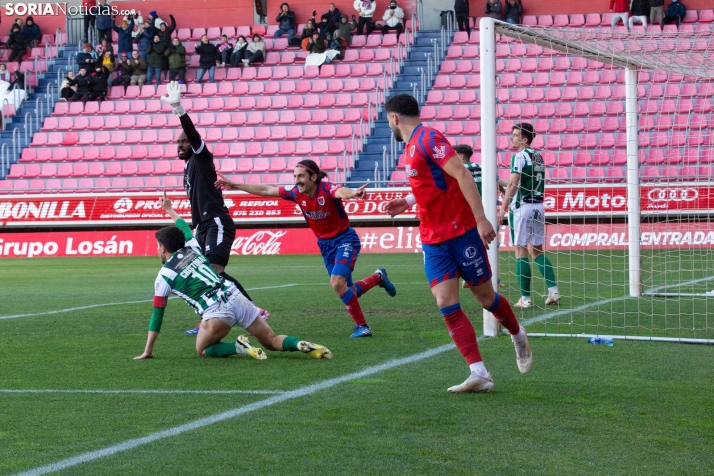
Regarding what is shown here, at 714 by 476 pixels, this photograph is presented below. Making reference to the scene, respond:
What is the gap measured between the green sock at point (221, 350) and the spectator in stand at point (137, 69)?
2498 cm

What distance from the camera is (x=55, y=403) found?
5.55 m

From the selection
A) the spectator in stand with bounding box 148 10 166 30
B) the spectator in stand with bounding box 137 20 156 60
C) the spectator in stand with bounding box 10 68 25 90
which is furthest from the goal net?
the spectator in stand with bounding box 10 68 25 90

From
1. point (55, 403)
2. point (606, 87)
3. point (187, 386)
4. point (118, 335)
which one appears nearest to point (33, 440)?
point (55, 403)

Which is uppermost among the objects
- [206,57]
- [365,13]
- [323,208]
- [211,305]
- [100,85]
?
[365,13]

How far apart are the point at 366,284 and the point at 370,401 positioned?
407cm

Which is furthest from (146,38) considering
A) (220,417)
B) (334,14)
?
(220,417)

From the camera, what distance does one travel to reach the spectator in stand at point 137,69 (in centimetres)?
3084

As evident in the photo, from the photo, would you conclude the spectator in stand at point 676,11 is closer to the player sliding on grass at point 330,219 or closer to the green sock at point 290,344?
the player sliding on grass at point 330,219

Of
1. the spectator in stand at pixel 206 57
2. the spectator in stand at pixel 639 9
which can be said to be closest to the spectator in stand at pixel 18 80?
the spectator in stand at pixel 206 57

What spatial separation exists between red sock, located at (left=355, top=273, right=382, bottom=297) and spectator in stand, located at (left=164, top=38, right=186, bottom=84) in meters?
22.2

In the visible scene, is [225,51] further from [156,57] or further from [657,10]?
[657,10]

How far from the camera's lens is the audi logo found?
58.8ft

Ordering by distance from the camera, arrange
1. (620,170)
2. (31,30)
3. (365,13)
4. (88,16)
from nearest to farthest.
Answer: (620,170), (365,13), (31,30), (88,16)

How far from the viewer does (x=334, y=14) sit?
30562 mm
